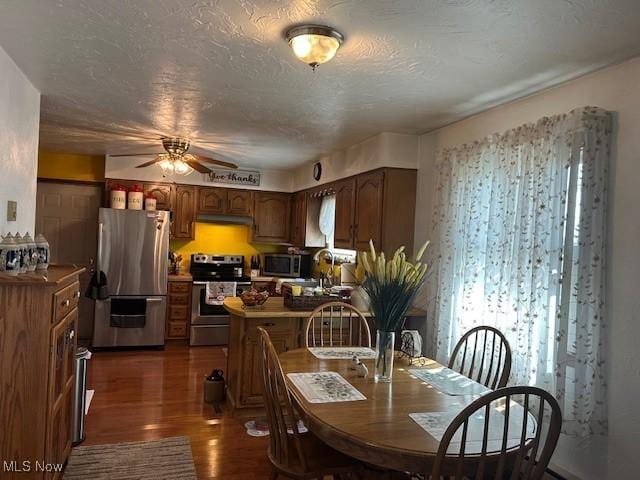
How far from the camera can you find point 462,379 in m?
2.34

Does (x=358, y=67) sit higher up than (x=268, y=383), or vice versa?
(x=358, y=67)

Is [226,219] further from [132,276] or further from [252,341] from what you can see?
[252,341]

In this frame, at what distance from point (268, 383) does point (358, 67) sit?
1.68m

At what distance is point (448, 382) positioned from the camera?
2.28 meters

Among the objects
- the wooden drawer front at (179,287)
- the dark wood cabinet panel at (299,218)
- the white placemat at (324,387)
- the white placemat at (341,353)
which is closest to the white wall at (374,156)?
the dark wood cabinet panel at (299,218)

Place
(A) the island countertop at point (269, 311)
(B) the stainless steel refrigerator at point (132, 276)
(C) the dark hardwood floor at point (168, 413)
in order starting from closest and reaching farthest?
(C) the dark hardwood floor at point (168, 413)
(A) the island countertop at point (269, 311)
(B) the stainless steel refrigerator at point (132, 276)

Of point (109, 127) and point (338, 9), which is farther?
point (109, 127)

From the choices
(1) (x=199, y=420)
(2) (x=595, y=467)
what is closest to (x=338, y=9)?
(2) (x=595, y=467)

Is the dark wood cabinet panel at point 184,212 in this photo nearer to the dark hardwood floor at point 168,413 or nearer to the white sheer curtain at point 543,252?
the dark hardwood floor at point 168,413

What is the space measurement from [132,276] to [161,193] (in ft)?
3.73

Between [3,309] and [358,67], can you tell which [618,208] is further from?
[3,309]

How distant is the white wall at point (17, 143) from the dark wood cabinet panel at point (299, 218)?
10.7 feet

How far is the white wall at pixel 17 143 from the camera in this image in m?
2.55

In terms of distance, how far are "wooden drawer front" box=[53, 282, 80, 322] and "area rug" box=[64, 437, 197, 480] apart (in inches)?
37.5
